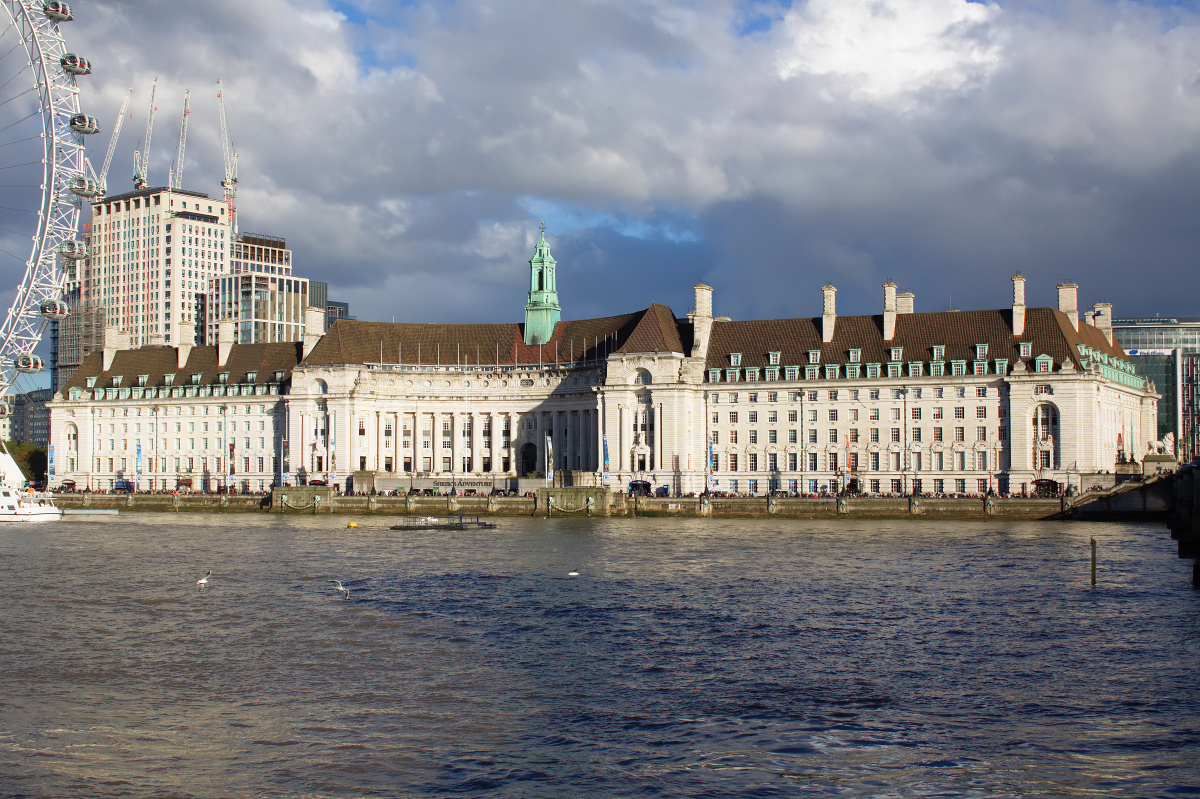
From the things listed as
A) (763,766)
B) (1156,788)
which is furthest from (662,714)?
(1156,788)

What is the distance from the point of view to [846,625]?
45469mm

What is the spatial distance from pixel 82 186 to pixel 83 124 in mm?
5010

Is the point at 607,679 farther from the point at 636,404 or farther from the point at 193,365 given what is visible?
the point at 193,365

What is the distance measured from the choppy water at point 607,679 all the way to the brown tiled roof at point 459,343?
7809cm

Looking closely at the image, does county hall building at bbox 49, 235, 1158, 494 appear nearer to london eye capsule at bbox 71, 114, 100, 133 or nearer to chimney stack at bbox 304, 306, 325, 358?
chimney stack at bbox 304, 306, 325, 358

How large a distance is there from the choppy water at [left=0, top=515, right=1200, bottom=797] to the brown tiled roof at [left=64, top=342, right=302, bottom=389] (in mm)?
86838

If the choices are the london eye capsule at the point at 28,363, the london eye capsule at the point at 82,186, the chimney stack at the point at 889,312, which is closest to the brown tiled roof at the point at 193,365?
the london eye capsule at the point at 28,363

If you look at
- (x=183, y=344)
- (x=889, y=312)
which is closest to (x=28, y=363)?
(x=183, y=344)

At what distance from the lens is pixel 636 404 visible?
128000 mm

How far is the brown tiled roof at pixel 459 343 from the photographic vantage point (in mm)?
144500

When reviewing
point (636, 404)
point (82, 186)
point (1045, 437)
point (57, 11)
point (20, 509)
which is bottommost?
point (20, 509)

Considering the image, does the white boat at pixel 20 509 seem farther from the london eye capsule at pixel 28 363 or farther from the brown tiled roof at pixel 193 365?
the brown tiled roof at pixel 193 365

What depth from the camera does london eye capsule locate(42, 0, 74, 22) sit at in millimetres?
95375

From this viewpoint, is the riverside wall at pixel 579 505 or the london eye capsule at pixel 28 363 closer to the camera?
the riverside wall at pixel 579 505
